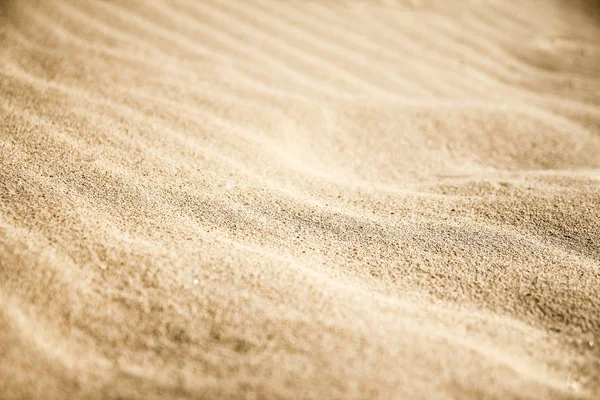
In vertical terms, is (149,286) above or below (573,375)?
below

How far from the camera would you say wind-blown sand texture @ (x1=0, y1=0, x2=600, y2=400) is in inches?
33.8

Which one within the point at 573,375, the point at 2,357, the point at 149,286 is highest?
the point at 573,375

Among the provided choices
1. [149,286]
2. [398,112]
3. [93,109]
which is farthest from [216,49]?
[149,286]

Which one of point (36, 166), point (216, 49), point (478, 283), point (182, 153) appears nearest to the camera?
point (478, 283)

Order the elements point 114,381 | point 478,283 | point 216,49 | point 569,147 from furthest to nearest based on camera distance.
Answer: point 216,49 → point 569,147 → point 478,283 → point 114,381

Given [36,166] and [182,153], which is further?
[182,153]

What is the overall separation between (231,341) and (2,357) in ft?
1.44

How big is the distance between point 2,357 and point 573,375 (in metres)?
1.16

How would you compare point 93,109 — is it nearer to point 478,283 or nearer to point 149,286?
point 149,286

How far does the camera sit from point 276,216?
1.25 m

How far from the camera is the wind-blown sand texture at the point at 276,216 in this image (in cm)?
86

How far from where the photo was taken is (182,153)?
1420mm

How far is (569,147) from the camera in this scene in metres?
1.78

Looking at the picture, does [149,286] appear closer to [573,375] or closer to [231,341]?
[231,341]
